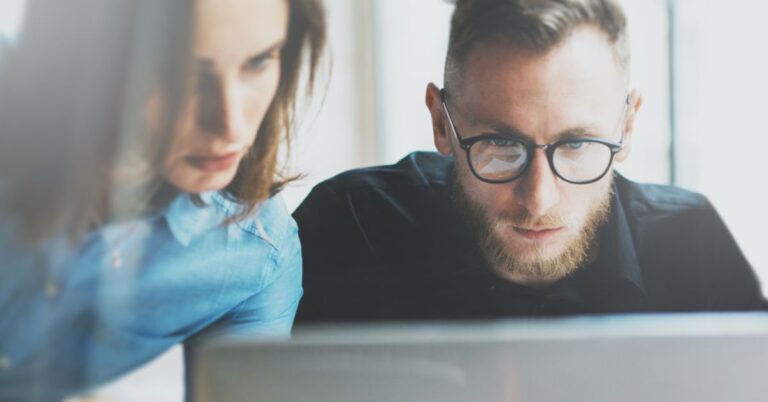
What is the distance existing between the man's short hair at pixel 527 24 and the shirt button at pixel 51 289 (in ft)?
2.33

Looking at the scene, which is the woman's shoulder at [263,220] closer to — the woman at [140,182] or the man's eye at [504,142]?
the woman at [140,182]

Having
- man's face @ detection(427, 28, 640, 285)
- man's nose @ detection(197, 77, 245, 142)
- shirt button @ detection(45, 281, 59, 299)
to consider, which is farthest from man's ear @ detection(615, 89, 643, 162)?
shirt button @ detection(45, 281, 59, 299)

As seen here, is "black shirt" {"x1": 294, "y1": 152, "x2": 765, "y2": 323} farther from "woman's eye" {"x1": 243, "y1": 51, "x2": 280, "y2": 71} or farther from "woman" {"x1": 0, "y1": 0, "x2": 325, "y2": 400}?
"woman's eye" {"x1": 243, "y1": 51, "x2": 280, "y2": 71}

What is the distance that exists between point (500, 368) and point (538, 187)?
29 cm

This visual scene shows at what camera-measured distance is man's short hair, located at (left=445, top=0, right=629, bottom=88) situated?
3.67ft

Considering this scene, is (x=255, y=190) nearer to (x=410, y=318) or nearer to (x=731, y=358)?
(x=410, y=318)

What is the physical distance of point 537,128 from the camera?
3.68 feet

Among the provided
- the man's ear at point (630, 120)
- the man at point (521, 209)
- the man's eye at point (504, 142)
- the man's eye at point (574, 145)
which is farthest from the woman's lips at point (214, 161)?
the man's ear at point (630, 120)

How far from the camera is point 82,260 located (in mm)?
1145

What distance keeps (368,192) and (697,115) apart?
56 cm

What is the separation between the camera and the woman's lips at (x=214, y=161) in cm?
112

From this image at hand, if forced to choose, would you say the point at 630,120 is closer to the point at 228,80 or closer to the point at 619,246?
the point at 619,246

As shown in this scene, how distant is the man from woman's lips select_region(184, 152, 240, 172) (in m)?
0.13

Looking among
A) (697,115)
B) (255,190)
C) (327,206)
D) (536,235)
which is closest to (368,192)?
(327,206)
